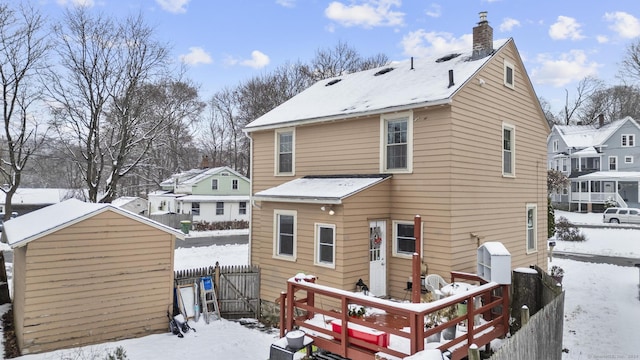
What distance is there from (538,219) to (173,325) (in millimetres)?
12252

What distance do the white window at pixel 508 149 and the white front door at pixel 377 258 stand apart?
14.7 ft

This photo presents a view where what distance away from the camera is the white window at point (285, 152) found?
13445 mm

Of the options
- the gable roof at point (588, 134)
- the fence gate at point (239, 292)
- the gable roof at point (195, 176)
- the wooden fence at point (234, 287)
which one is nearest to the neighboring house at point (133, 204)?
the gable roof at point (195, 176)

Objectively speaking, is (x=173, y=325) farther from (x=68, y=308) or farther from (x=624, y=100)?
(x=624, y=100)

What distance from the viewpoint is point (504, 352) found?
15.0 ft

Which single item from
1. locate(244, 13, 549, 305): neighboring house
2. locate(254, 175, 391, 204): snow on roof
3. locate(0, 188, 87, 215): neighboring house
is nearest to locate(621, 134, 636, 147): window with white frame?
locate(244, 13, 549, 305): neighboring house

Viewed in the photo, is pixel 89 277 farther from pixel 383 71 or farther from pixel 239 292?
pixel 383 71

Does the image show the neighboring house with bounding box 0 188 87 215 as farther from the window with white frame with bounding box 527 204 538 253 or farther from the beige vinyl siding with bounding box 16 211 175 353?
the window with white frame with bounding box 527 204 538 253

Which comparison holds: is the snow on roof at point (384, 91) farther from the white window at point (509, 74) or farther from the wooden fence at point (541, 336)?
the wooden fence at point (541, 336)

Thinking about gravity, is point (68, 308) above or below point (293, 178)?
below

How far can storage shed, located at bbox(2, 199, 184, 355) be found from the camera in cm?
834

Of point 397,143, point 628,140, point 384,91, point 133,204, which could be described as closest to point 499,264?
point 397,143

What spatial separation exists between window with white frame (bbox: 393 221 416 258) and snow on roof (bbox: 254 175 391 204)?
4.52 ft

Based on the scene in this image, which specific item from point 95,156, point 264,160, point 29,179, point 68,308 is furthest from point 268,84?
point 29,179
